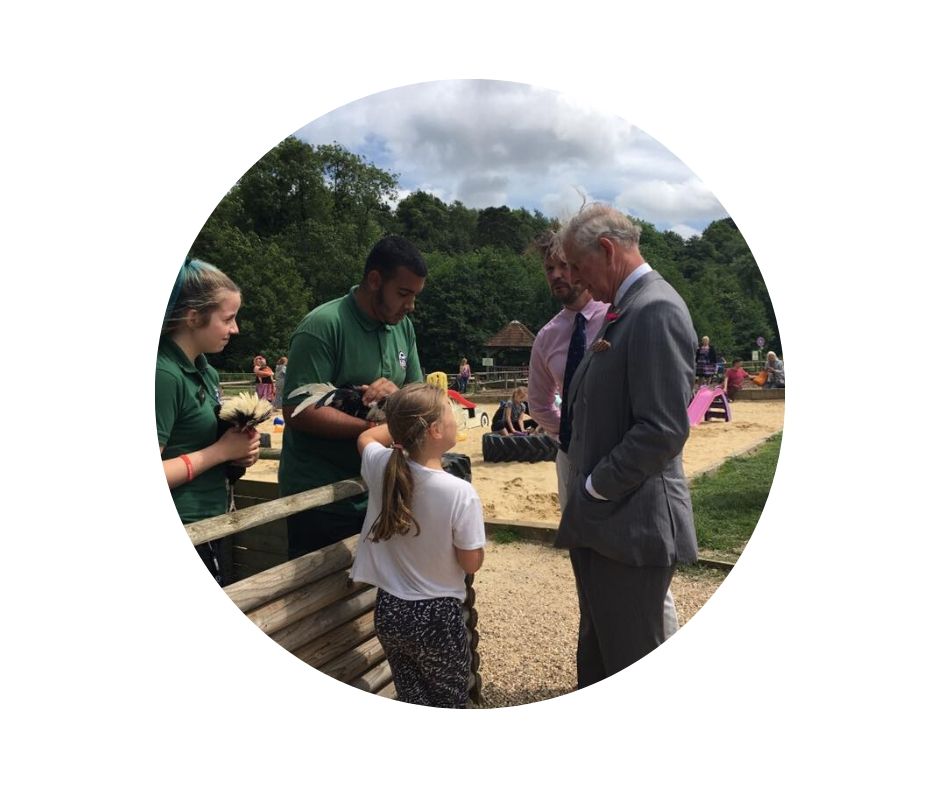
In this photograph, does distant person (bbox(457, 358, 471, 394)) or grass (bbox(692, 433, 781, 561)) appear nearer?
grass (bbox(692, 433, 781, 561))

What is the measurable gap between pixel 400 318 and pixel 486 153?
58cm

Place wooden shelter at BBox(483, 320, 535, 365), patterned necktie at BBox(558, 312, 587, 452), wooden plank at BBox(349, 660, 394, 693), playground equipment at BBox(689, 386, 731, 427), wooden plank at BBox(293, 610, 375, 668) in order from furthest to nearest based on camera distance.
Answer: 1. wooden plank at BBox(349, 660, 394, 693)
2. wooden plank at BBox(293, 610, 375, 668)
3. wooden shelter at BBox(483, 320, 535, 365)
4. patterned necktie at BBox(558, 312, 587, 452)
5. playground equipment at BBox(689, 386, 731, 427)

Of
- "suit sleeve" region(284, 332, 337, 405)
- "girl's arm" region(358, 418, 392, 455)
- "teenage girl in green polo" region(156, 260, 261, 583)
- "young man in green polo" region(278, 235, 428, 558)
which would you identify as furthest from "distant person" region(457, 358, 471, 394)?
"teenage girl in green polo" region(156, 260, 261, 583)

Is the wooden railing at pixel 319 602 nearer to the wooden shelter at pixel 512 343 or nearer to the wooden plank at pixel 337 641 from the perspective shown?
the wooden plank at pixel 337 641

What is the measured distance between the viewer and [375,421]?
2332 mm

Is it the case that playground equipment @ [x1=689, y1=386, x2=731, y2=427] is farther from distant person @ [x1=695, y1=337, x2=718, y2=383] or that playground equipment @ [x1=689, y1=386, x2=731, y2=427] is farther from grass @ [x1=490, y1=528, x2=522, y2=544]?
grass @ [x1=490, y1=528, x2=522, y2=544]

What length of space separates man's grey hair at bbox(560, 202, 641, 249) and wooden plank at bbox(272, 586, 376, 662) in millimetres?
1401

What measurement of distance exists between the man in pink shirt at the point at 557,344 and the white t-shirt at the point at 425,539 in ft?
1.07

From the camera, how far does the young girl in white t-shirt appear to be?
2152 mm

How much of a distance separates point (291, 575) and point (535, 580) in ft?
2.62

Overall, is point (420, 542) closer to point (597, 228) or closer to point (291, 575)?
point (291, 575)

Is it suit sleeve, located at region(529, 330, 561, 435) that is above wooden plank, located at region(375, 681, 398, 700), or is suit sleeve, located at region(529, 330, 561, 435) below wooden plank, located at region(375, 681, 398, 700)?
above

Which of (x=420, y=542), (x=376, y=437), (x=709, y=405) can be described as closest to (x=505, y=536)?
(x=420, y=542)

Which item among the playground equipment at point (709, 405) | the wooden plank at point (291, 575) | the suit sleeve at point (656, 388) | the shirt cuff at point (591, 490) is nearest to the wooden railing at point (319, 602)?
the wooden plank at point (291, 575)
